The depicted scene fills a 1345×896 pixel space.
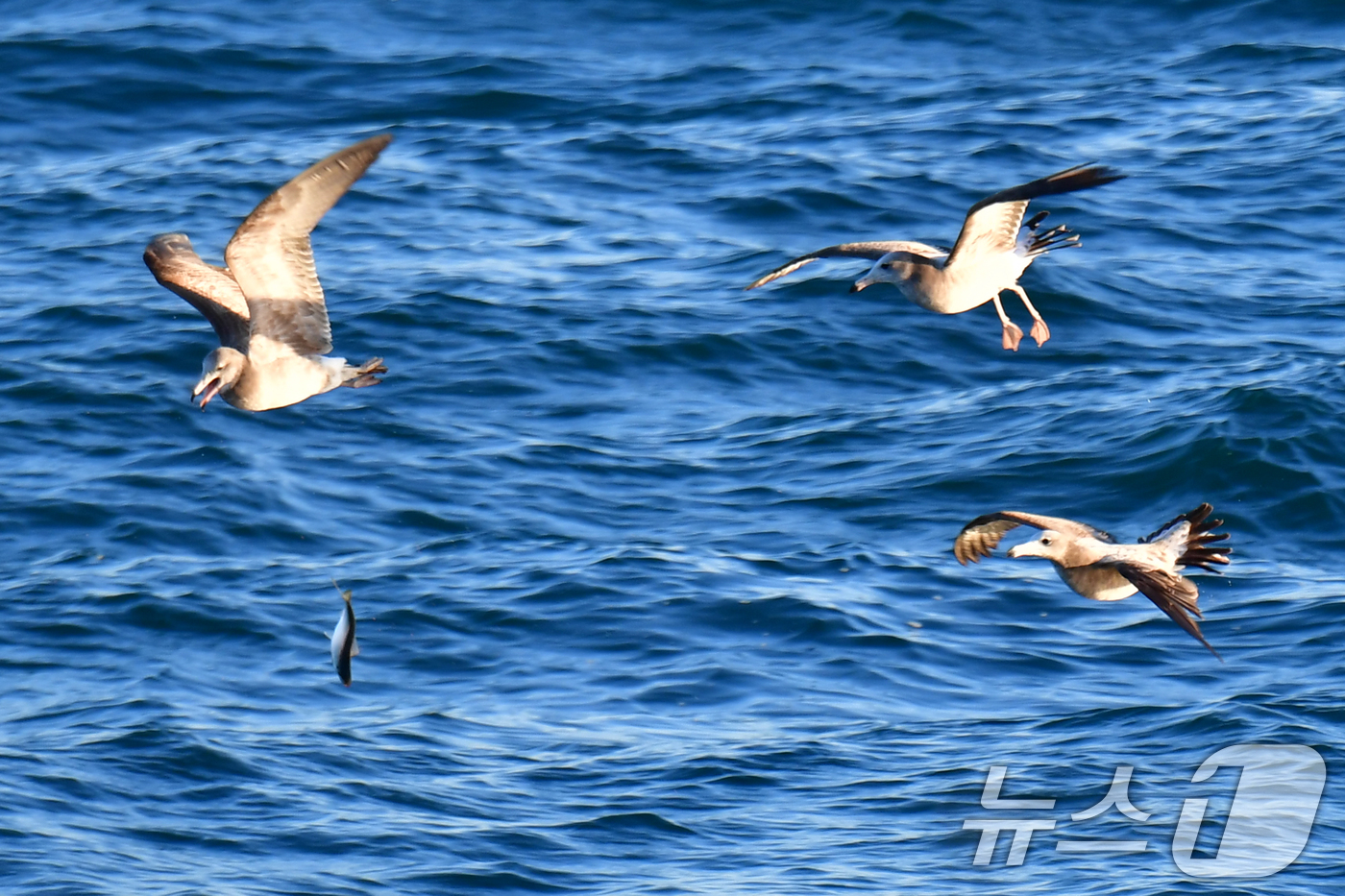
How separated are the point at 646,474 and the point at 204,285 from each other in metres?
5.72

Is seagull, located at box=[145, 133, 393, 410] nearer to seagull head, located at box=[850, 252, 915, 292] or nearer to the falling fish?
the falling fish

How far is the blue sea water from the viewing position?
11.2 metres

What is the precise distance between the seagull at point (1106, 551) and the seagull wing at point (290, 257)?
2.76m

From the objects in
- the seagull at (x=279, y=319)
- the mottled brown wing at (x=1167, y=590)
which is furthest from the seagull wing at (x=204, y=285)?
the mottled brown wing at (x=1167, y=590)

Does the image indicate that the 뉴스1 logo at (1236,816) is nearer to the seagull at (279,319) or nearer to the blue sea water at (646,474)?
the blue sea water at (646,474)

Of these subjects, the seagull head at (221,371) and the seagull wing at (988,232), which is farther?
the seagull wing at (988,232)

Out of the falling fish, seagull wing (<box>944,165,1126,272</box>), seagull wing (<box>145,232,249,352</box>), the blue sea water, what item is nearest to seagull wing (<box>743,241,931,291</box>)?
seagull wing (<box>944,165,1126,272</box>)

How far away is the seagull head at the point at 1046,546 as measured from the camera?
8.00 meters

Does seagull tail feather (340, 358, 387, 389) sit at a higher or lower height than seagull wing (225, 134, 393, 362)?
lower

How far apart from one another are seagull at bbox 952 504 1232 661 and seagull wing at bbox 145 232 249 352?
10.5 ft

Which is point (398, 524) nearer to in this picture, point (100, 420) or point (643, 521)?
point (643, 521)

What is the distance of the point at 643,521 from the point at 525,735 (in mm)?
2219

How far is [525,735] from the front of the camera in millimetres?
11703

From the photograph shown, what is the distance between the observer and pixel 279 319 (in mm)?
7988
